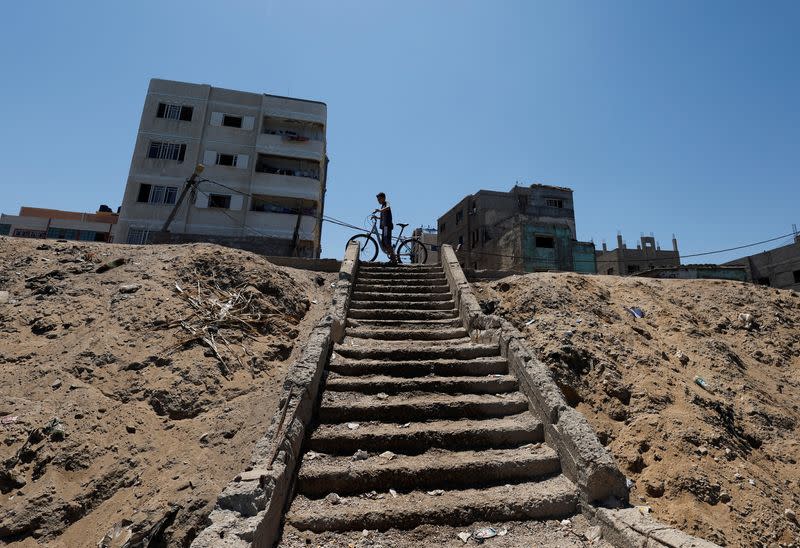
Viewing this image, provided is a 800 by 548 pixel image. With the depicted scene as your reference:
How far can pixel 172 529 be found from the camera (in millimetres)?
3646

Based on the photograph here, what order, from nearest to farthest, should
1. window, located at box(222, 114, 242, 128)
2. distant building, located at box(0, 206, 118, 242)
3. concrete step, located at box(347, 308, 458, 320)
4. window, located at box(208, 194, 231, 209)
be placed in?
concrete step, located at box(347, 308, 458, 320) < window, located at box(208, 194, 231, 209) < window, located at box(222, 114, 242, 128) < distant building, located at box(0, 206, 118, 242)

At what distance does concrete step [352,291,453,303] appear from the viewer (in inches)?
318

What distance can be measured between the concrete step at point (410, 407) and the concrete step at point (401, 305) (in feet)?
9.58

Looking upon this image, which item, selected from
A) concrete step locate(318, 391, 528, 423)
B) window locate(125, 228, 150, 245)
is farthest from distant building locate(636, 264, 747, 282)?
window locate(125, 228, 150, 245)

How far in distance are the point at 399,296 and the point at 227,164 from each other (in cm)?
2229

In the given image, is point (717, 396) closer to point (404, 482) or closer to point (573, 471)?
point (573, 471)

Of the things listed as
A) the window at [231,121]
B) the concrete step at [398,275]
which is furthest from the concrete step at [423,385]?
the window at [231,121]

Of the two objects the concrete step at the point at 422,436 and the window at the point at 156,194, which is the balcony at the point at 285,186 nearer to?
the window at the point at 156,194

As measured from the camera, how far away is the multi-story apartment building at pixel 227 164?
24.0 meters

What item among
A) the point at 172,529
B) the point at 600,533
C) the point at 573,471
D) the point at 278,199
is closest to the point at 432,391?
the point at 573,471

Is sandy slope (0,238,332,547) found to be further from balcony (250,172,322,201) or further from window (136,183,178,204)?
balcony (250,172,322,201)

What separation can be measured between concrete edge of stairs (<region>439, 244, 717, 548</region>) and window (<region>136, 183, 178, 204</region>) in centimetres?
2418

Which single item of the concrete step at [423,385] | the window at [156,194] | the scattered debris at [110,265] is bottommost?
the concrete step at [423,385]

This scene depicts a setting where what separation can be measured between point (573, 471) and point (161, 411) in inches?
188
